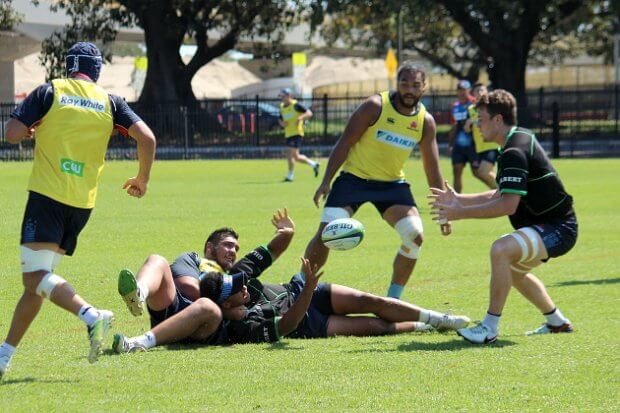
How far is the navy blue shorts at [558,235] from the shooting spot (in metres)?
8.35

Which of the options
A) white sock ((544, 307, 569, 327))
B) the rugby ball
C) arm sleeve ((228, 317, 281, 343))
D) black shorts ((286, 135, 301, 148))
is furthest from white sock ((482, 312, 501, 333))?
black shorts ((286, 135, 301, 148))

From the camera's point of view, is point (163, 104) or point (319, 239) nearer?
point (319, 239)

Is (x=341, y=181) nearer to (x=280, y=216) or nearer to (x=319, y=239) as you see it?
(x=319, y=239)

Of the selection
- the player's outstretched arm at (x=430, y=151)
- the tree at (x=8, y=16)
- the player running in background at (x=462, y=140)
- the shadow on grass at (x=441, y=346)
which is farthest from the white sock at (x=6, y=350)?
the tree at (x=8, y=16)

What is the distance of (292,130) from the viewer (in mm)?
28812

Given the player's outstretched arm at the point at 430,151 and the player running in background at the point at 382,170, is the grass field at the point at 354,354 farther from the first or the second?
the player's outstretched arm at the point at 430,151

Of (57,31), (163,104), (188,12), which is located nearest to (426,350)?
(163,104)

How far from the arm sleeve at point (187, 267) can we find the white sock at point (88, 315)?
1593mm

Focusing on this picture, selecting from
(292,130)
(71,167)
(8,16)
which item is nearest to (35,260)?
(71,167)

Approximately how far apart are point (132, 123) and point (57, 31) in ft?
151

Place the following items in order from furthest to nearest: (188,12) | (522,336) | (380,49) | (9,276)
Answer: (380,49) → (188,12) → (9,276) → (522,336)

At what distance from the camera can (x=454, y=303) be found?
10570 mm

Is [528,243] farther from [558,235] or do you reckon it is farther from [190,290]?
[190,290]

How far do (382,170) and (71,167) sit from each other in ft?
12.4
